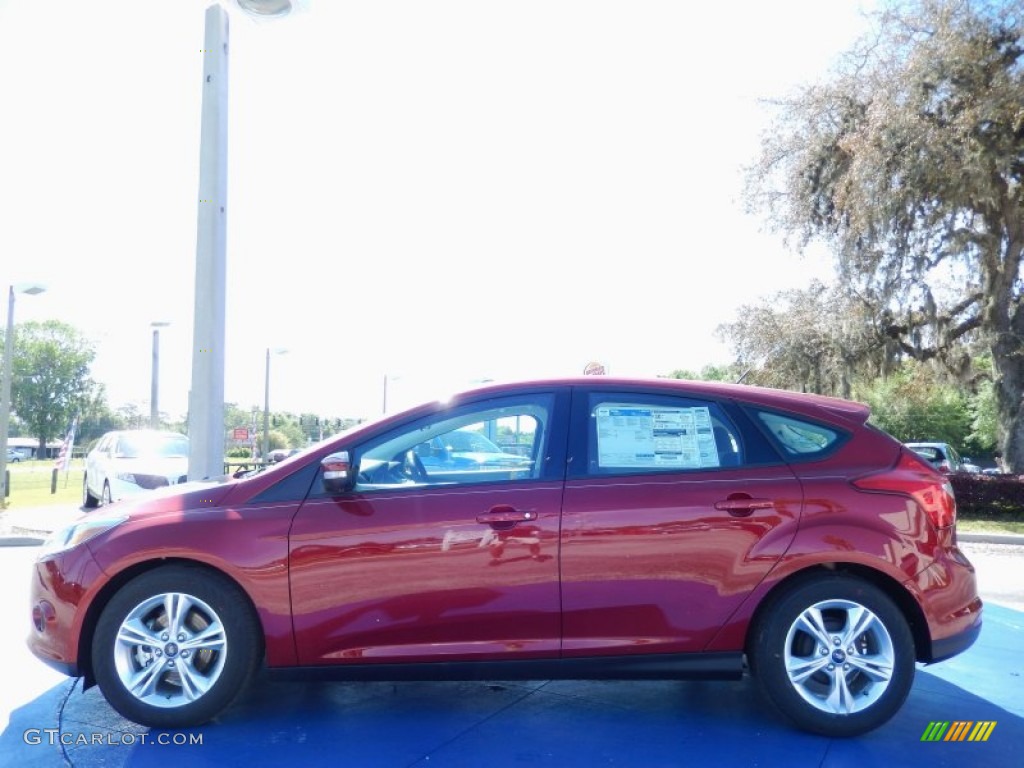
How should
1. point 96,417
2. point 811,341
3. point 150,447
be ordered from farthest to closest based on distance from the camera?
point 96,417 < point 811,341 < point 150,447

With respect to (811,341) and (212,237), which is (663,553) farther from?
(811,341)

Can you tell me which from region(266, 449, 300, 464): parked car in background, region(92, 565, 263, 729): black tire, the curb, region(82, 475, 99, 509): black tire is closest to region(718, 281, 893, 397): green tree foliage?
the curb

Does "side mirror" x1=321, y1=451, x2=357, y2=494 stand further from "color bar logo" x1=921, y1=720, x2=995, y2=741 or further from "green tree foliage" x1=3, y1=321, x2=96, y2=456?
"green tree foliage" x1=3, y1=321, x2=96, y2=456

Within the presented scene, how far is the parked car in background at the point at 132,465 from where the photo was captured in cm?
1358

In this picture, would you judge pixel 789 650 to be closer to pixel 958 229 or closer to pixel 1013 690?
pixel 1013 690

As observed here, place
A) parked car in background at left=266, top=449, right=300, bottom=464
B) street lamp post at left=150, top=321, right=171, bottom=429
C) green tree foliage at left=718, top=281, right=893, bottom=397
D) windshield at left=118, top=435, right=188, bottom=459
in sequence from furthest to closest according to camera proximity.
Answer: street lamp post at left=150, top=321, right=171, bottom=429 < green tree foliage at left=718, top=281, right=893, bottom=397 < windshield at left=118, top=435, right=188, bottom=459 < parked car in background at left=266, top=449, right=300, bottom=464

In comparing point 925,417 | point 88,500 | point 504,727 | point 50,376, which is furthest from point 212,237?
point 50,376

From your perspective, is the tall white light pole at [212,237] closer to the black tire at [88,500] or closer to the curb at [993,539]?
the black tire at [88,500]

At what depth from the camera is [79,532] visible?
3.98m

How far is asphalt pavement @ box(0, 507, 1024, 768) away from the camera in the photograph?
354cm

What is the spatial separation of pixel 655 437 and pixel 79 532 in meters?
2.81

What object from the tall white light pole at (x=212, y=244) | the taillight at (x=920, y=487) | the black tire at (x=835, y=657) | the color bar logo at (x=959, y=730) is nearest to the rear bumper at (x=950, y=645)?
the black tire at (x=835, y=657)

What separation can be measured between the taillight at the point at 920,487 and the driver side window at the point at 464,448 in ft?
5.09
